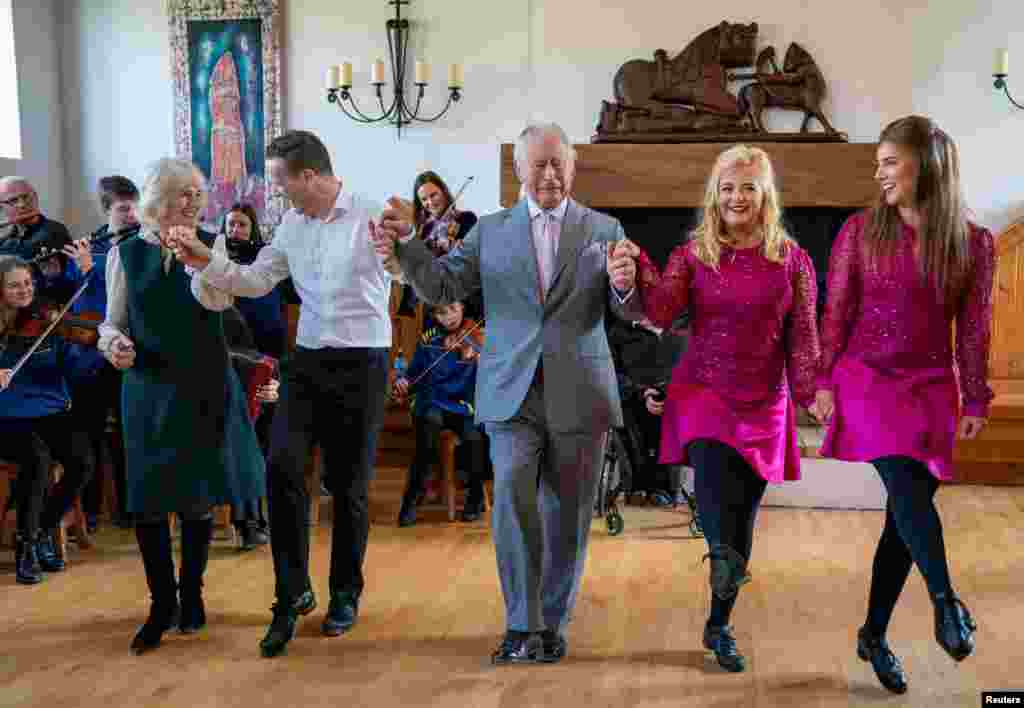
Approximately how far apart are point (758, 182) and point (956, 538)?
7.87 feet

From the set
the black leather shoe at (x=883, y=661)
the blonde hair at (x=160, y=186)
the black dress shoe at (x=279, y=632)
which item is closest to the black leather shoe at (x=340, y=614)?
the black dress shoe at (x=279, y=632)

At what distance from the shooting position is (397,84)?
638 cm

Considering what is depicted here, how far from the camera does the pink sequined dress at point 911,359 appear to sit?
8.73 feet

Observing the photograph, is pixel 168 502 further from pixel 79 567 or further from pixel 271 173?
pixel 79 567

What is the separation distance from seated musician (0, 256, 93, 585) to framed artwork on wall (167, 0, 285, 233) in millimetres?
2532

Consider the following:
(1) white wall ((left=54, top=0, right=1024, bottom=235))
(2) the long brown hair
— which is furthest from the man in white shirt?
(1) white wall ((left=54, top=0, right=1024, bottom=235))

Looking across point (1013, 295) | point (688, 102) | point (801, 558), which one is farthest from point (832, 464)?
point (688, 102)

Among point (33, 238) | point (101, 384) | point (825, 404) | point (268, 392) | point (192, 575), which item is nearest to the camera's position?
point (825, 404)

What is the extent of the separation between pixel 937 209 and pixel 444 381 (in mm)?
2710

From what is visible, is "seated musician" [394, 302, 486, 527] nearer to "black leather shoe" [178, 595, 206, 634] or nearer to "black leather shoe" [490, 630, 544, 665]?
"black leather shoe" [178, 595, 206, 634]

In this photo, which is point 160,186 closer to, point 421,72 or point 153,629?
point 153,629

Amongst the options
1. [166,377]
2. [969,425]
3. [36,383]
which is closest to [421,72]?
[36,383]

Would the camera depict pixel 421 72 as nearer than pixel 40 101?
Yes

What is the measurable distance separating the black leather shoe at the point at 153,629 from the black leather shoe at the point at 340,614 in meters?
0.43
